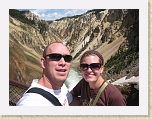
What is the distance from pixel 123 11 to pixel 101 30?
0.47 metres

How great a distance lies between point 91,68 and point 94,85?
0.79 ft

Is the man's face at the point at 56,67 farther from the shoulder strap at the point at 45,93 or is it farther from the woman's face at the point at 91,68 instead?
the woman's face at the point at 91,68

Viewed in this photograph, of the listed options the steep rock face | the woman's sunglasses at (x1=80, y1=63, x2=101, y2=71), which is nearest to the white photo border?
the steep rock face

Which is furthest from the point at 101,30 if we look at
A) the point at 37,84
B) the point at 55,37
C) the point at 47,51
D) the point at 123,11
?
the point at 37,84

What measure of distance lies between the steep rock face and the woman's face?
49cm

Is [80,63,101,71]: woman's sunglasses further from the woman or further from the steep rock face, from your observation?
the steep rock face

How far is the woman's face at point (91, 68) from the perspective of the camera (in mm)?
3822

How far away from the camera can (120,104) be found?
3957mm

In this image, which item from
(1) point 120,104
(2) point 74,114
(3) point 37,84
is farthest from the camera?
(2) point 74,114

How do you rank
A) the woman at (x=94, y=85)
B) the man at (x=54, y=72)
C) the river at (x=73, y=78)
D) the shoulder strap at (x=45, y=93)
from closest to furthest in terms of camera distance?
the shoulder strap at (x=45, y=93)
the man at (x=54, y=72)
the woman at (x=94, y=85)
the river at (x=73, y=78)

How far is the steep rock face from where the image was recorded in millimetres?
4422

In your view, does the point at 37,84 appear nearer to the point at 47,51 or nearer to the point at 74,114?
the point at 47,51

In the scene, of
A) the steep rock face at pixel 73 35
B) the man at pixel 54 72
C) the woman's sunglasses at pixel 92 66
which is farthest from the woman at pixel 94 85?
the steep rock face at pixel 73 35
